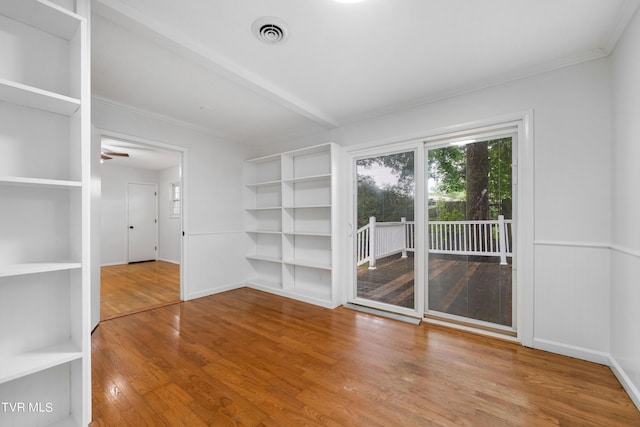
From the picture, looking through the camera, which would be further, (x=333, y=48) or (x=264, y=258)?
(x=264, y=258)

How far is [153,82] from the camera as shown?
8.48 feet

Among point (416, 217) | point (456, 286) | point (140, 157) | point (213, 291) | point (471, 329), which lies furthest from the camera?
point (140, 157)

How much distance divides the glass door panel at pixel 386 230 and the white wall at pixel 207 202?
2.13 m

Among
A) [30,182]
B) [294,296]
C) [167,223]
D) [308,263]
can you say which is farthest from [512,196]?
[167,223]

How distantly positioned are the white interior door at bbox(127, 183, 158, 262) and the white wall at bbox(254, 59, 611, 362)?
26.1 feet

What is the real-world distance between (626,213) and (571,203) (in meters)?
0.41

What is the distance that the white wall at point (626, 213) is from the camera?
1655mm

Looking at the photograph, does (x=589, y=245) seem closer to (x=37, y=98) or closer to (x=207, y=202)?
(x=37, y=98)

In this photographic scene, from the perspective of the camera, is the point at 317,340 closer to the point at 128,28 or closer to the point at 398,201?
the point at 398,201

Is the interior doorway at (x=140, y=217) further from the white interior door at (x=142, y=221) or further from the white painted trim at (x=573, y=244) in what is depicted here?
the white painted trim at (x=573, y=244)

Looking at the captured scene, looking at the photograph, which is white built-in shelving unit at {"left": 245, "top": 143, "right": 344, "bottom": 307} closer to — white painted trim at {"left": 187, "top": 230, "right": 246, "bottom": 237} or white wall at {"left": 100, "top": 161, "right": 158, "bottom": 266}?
white painted trim at {"left": 187, "top": 230, "right": 246, "bottom": 237}

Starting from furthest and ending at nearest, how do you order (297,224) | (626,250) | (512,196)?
(297,224) < (512,196) < (626,250)

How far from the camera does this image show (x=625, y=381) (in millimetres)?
1779

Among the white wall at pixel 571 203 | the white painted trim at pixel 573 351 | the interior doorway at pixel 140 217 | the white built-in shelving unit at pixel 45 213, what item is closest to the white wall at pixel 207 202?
the interior doorway at pixel 140 217
